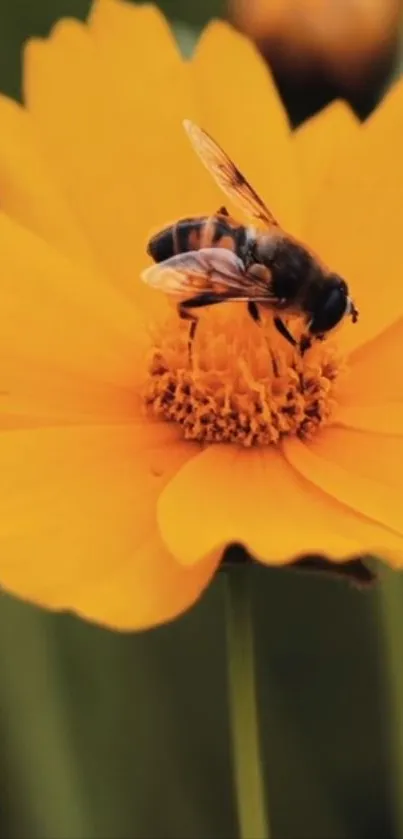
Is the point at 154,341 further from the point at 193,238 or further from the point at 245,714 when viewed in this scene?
the point at 245,714

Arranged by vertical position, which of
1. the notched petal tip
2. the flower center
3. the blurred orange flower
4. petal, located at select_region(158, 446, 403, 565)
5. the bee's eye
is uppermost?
the blurred orange flower

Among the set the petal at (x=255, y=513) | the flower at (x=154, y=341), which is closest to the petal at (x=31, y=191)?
the flower at (x=154, y=341)

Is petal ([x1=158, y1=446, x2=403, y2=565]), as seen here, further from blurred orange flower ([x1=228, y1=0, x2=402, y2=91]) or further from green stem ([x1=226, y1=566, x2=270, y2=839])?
blurred orange flower ([x1=228, y1=0, x2=402, y2=91])

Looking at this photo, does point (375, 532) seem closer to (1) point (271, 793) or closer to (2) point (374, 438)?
(2) point (374, 438)

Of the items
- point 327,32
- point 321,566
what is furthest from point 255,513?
point 327,32

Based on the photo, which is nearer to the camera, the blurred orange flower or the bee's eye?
the bee's eye

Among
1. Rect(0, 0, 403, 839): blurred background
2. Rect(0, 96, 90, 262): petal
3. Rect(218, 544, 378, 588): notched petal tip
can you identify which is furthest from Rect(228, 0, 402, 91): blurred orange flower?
Rect(218, 544, 378, 588): notched petal tip
